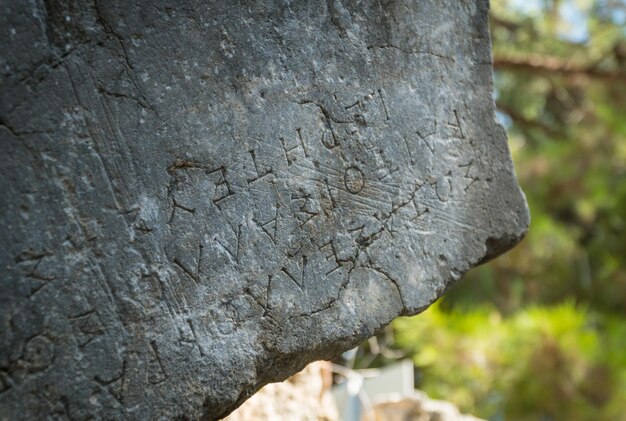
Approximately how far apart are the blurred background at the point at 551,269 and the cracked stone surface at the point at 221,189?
1.33 m

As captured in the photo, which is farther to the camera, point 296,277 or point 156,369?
point 296,277

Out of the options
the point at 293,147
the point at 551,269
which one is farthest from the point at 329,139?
the point at 551,269

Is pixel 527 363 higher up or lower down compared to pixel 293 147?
lower down

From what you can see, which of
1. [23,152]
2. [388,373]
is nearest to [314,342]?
[23,152]

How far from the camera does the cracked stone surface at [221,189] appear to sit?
1126 mm

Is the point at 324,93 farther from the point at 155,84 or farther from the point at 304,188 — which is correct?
the point at 155,84

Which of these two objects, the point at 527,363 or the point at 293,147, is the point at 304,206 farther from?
the point at 527,363

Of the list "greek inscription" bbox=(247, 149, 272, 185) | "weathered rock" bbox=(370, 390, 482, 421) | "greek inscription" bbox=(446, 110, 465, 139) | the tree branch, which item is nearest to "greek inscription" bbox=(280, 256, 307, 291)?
"greek inscription" bbox=(247, 149, 272, 185)

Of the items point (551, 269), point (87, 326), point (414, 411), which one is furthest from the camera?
point (551, 269)

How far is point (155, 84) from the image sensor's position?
123 cm

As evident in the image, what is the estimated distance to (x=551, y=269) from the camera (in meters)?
4.18

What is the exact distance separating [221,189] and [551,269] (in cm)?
321

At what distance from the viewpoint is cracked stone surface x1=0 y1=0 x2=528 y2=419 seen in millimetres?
1126

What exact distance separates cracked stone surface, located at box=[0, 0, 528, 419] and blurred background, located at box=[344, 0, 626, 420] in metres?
1.33
